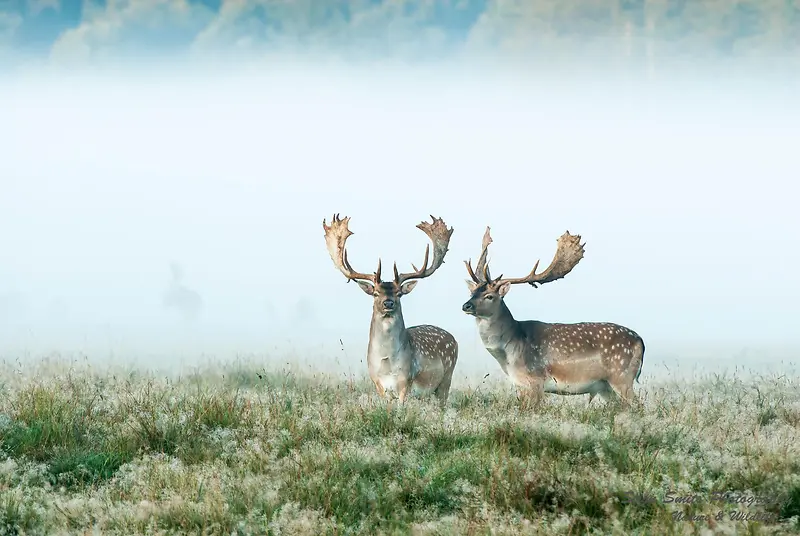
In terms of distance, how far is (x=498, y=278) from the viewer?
11828mm

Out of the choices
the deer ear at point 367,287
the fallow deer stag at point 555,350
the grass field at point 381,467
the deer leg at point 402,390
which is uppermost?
the deer ear at point 367,287

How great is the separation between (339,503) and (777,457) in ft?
11.1

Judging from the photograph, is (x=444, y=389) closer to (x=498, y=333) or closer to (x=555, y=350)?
(x=498, y=333)

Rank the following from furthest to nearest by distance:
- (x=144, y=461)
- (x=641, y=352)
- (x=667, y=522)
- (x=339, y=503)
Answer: (x=641, y=352)
(x=144, y=461)
(x=339, y=503)
(x=667, y=522)

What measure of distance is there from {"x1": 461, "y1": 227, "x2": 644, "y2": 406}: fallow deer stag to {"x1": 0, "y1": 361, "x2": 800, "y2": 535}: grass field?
51 cm

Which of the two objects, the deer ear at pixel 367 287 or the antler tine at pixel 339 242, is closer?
the deer ear at pixel 367 287

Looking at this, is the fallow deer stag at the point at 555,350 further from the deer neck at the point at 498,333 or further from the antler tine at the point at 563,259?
the antler tine at the point at 563,259

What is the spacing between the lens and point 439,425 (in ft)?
29.2

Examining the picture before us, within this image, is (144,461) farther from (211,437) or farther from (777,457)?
(777,457)

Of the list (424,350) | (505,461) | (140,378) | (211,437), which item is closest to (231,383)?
(140,378)

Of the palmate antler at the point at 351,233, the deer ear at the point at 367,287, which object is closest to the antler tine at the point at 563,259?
the palmate antler at the point at 351,233

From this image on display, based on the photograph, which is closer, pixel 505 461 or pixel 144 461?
pixel 505 461

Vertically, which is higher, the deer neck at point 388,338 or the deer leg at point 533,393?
the deer neck at point 388,338

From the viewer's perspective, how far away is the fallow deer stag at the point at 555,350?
11.4 m
